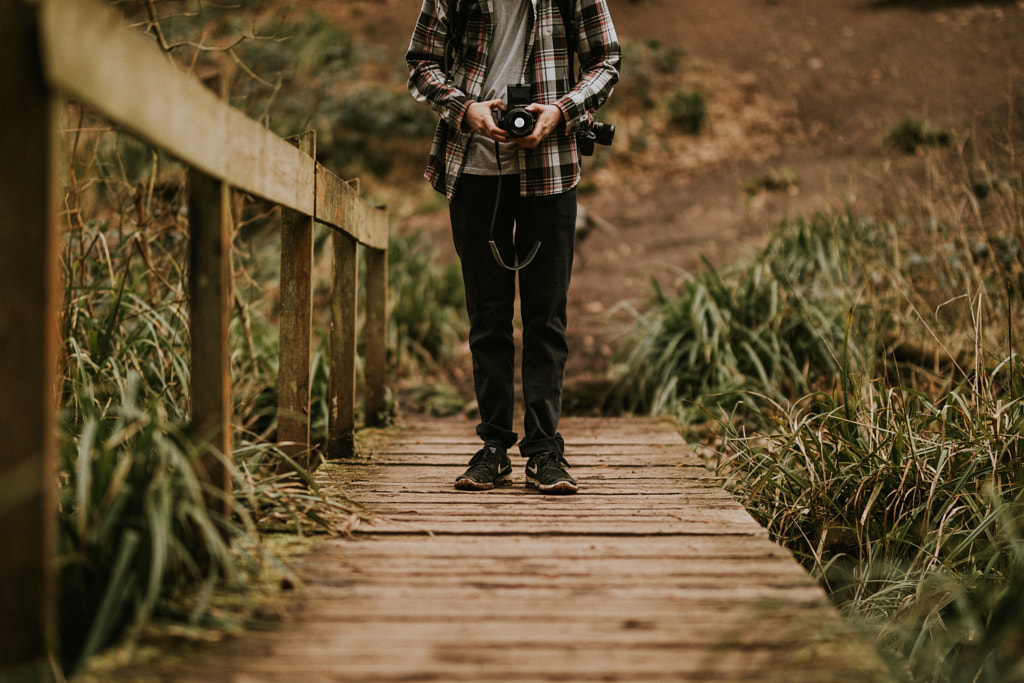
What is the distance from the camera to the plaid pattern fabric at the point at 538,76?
230 cm

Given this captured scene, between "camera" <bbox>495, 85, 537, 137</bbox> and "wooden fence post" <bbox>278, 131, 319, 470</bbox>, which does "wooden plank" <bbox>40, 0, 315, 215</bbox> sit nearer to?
"wooden fence post" <bbox>278, 131, 319, 470</bbox>

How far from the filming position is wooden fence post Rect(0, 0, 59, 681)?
3.46ft

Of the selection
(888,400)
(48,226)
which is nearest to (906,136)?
(888,400)

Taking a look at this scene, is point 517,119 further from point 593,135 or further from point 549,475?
point 549,475

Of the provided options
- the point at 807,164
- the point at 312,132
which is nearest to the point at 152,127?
the point at 312,132

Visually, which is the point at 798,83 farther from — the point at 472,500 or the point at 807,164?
the point at 472,500

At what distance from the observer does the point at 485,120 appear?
220 centimetres

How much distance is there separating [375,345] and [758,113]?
9.61 meters

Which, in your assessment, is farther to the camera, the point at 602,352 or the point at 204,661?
the point at 602,352

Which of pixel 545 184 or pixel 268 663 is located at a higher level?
pixel 545 184

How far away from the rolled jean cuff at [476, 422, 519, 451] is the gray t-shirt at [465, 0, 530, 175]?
2.63 feet

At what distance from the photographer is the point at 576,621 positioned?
1438mm

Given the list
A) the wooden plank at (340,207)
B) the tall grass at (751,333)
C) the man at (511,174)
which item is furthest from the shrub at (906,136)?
the man at (511,174)

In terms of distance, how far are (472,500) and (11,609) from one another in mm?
1310
